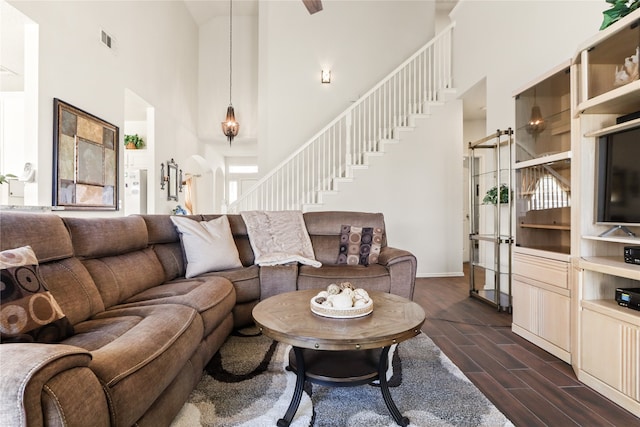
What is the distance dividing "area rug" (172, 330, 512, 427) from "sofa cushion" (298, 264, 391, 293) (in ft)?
2.16

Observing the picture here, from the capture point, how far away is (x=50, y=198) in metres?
3.11

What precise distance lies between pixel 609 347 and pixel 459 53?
4.45 m

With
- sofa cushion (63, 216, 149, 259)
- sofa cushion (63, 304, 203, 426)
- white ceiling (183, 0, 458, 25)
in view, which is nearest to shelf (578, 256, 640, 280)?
sofa cushion (63, 304, 203, 426)

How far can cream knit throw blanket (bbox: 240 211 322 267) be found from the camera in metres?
3.09

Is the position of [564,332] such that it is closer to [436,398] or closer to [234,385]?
[436,398]

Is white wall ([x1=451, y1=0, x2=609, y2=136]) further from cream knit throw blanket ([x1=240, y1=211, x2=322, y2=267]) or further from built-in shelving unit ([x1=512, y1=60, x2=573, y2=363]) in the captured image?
cream knit throw blanket ([x1=240, y1=211, x2=322, y2=267])

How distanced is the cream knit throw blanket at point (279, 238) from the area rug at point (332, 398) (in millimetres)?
961

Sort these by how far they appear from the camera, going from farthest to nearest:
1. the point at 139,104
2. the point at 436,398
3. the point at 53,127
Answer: the point at 139,104 → the point at 53,127 → the point at 436,398

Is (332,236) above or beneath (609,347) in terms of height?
above

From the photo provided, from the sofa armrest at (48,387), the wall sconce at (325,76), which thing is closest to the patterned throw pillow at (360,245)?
the sofa armrest at (48,387)

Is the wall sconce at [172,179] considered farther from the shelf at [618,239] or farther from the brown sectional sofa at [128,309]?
the shelf at [618,239]

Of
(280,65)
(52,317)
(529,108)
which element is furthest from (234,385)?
(280,65)

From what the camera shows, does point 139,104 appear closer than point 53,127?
No

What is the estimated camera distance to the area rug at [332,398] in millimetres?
1597
